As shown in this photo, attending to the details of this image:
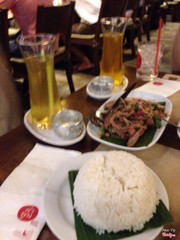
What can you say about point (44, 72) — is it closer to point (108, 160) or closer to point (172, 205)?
point (108, 160)

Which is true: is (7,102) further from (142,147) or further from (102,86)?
(142,147)

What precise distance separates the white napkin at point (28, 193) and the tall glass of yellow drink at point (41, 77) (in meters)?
0.16

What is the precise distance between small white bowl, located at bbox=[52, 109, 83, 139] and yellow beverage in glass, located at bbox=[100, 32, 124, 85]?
0.46 m

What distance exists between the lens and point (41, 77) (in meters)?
0.89

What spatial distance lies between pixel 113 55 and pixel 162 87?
0.96 ft

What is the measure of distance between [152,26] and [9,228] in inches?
242

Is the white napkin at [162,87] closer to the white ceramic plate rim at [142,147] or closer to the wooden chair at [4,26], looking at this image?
the white ceramic plate rim at [142,147]

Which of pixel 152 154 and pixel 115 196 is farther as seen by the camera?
pixel 152 154

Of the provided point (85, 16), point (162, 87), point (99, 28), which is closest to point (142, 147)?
point (162, 87)

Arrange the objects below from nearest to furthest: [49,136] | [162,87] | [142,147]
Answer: [142,147] < [49,136] < [162,87]

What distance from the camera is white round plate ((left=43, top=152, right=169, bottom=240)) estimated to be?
0.52 m

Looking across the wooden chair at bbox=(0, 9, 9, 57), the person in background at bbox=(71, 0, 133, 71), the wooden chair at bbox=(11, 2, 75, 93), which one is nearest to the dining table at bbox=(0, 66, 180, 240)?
the wooden chair at bbox=(0, 9, 9, 57)

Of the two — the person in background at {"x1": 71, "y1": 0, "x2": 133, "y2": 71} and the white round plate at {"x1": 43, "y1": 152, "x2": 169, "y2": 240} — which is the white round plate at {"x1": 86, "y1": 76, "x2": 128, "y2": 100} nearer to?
the white round plate at {"x1": 43, "y1": 152, "x2": 169, "y2": 240}

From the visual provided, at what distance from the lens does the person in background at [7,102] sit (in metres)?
1.27
